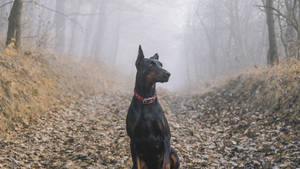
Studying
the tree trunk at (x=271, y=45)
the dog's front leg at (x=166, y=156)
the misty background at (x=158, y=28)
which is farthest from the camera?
the misty background at (x=158, y=28)

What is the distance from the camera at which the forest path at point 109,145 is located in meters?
5.24

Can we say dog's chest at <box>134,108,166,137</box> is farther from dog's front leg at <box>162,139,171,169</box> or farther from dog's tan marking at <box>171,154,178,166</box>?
dog's tan marking at <box>171,154,178,166</box>

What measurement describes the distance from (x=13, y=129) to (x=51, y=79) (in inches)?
199

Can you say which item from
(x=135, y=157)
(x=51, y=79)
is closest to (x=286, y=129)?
(x=135, y=157)

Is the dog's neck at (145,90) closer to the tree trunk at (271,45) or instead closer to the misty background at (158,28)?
the misty background at (158,28)

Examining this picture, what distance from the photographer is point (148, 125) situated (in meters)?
3.60

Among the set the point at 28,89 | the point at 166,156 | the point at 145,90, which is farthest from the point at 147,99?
the point at 28,89

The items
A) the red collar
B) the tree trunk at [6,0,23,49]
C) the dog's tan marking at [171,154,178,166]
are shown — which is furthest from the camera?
the tree trunk at [6,0,23,49]

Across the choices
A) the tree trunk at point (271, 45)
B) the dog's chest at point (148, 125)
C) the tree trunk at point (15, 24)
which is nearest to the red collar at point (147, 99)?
the dog's chest at point (148, 125)

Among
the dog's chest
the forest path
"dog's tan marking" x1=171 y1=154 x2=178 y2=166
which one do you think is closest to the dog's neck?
the dog's chest

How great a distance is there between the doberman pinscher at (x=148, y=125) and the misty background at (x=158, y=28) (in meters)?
8.30

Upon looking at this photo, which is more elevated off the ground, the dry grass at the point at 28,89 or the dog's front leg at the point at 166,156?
the dry grass at the point at 28,89

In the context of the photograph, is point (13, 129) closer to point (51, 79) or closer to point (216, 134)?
point (51, 79)

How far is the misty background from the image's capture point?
65.9ft
